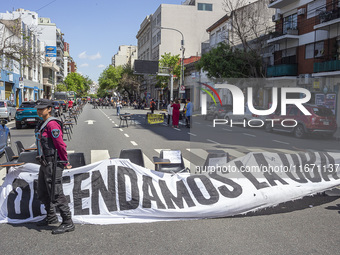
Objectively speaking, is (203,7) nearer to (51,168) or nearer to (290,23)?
(290,23)

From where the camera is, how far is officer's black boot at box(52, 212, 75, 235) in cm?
479

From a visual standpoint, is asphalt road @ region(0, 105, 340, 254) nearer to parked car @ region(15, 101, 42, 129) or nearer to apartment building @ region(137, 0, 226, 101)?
parked car @ region(15, 101, 42, 129)

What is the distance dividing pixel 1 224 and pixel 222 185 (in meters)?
3.35

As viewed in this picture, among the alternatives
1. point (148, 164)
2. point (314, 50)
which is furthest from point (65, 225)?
point (314, 50)

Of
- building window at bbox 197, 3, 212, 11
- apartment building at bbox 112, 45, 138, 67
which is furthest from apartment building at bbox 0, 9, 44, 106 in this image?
apartment building at bbox 112, 45, 138, 67

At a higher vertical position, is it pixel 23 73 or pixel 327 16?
pixel 327 16

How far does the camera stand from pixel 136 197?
5441 millimetres

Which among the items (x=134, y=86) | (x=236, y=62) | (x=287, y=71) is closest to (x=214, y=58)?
(x=236, y=62)

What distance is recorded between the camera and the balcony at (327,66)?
25547 mm

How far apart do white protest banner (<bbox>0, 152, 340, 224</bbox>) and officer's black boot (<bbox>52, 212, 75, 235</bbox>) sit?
1.01 feet

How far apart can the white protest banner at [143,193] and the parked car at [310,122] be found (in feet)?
11.5

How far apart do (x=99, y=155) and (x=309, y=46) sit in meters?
24.2

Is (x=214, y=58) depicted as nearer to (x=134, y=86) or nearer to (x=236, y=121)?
(x=236, y=121)

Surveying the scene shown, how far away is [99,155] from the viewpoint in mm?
11719
